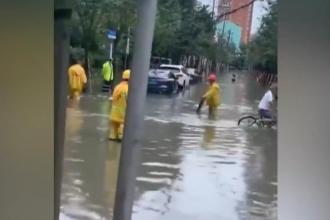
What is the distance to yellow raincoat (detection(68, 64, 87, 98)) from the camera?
315cm

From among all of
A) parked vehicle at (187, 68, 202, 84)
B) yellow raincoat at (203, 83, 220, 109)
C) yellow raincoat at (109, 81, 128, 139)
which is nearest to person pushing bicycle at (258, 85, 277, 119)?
yellow raincoat at (203, 83, 220, 109)

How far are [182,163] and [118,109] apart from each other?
0.72 metres

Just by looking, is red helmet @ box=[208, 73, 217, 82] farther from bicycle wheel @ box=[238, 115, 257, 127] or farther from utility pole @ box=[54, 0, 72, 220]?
utility pole @ box=[54, 0, 72, 220]

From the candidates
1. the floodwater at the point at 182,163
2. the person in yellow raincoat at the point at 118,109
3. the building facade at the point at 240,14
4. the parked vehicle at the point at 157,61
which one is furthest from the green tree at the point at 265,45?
the person in yellow raincoat at the point at 118,109

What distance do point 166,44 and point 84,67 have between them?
0.44 m

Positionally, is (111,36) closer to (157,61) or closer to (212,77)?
(157,61)

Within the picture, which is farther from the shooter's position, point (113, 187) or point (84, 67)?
point (113, 187)

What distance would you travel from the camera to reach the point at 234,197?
3.94 metres

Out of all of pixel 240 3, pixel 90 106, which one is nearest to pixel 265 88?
pixel 240 3

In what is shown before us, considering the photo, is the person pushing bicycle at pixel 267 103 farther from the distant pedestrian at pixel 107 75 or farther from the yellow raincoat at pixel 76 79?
the yellow raincoat at pixel 76 79

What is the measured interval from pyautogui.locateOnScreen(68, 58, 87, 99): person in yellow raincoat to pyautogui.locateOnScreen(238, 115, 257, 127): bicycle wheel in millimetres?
1006

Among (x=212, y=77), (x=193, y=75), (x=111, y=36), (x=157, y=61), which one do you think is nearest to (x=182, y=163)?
(x=193, y=75)

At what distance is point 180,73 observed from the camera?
11.6ft
